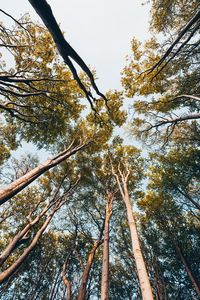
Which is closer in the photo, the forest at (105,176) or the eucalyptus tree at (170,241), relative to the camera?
the forest at (105,176)

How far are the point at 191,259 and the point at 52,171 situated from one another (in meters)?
13.3

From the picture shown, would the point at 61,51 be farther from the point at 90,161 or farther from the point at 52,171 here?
the point at 52,171

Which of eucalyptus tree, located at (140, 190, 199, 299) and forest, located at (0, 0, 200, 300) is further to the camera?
eucalyptus tree, located at (140, 190, 199, 299)

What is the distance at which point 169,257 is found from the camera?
15.7m

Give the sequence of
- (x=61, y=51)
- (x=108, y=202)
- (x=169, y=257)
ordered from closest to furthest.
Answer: (x=61, y=51) → (x=108, y=202) → (x=169, y=257)

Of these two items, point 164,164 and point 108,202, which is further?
point 164,164

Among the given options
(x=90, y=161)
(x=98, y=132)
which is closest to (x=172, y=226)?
(x=90, y=161)

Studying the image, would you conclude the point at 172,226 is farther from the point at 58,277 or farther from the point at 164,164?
the point at 58,277

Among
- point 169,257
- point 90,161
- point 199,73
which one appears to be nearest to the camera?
point 199,73

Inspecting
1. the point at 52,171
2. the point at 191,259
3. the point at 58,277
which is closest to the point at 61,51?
the point at 52,171

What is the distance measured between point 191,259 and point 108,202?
30.8ft

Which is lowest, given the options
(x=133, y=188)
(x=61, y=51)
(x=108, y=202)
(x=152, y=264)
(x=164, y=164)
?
(x=61, y=51)

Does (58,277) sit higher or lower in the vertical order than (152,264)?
higher

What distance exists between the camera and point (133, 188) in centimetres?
1379
